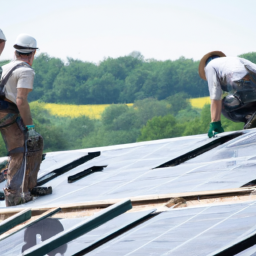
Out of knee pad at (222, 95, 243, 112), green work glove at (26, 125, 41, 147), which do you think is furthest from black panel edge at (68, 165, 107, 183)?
knee pad at (222, 95, 243, 112)

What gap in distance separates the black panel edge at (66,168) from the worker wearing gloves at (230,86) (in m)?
1.71

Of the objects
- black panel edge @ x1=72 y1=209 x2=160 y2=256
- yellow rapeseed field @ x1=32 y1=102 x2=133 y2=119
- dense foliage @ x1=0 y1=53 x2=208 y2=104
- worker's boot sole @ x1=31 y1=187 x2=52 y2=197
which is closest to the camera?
black panel edge @ x1=72 y1=209 x2=160 y2=256

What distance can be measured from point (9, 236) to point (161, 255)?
4.61 feet

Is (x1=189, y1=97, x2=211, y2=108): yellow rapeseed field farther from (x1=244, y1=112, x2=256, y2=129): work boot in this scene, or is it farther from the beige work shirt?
the beige work shirt

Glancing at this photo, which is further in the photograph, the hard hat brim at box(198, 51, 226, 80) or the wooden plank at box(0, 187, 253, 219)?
→ the hard hat brim at box(198, 51, 226, 80)

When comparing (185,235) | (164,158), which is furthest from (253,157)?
(185,235)

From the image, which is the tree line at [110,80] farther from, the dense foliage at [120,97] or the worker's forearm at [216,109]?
the worker's forearm at [216,109]

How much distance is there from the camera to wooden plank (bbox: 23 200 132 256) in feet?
10.9

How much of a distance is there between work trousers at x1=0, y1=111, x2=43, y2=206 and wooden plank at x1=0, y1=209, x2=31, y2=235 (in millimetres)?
1114

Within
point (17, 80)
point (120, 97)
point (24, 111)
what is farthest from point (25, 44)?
point (120, 97)

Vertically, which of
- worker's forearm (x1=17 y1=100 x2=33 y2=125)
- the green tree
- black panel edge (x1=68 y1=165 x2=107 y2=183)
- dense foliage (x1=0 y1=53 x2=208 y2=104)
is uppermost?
dense foliage (x1=0 y1=53 x2=208 y2=104)

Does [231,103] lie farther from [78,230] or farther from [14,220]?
[78,230]

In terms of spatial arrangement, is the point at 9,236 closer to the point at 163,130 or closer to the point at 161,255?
the point at 161,255

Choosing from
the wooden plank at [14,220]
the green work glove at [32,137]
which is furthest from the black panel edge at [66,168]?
the wooden plank at [14,220]
